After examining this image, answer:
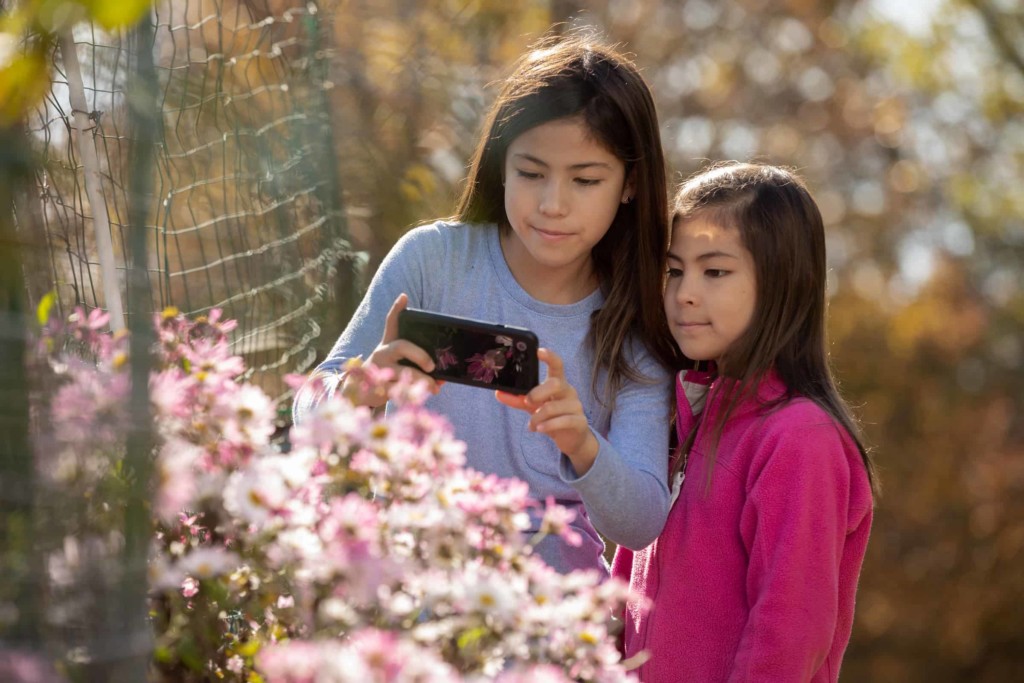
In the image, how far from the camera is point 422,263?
2178mm

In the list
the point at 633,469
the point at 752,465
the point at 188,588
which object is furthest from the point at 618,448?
the point at 188,588

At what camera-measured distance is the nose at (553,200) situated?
2020mm

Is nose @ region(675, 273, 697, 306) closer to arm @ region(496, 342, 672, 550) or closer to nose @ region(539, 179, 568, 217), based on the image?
arm @ region(496, 342, 672, 550)

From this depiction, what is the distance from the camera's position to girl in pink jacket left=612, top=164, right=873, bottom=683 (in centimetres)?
186

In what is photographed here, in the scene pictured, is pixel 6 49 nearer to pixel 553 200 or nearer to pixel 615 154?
pixel 553 200

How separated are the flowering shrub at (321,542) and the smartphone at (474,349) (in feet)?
1.12

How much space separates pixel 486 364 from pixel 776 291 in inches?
25.7

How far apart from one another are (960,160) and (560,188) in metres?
9.43

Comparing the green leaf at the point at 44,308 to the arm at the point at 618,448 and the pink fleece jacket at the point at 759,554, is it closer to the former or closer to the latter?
the arm at the point at 618,448

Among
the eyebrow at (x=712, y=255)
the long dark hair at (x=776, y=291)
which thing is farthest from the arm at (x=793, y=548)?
the eyebrow at (x=712, y=255)

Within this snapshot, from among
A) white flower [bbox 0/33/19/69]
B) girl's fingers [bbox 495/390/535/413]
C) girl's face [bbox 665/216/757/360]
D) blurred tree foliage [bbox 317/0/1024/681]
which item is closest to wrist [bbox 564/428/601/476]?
girl's fingers [bbox 495/390/535/413]

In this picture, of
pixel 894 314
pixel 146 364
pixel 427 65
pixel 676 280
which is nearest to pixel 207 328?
pixel 146 364

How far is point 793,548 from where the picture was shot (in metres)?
1.85

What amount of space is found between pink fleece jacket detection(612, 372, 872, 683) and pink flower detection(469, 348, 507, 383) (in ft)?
1.66
